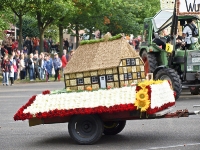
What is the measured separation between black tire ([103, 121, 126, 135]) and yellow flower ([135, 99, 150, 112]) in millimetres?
1570

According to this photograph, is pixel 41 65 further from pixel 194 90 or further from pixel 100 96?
pixel 100 96

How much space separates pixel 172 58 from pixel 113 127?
8839 mm

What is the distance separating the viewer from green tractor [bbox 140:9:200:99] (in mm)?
21703

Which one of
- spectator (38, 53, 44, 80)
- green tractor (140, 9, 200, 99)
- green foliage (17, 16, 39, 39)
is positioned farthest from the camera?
green foliage (17, 16, 39, 39)

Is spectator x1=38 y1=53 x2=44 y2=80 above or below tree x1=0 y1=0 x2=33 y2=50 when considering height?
below

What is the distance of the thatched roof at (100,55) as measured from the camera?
13180 millimetres

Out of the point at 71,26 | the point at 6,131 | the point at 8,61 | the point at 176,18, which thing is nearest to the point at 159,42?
the point at 176,18

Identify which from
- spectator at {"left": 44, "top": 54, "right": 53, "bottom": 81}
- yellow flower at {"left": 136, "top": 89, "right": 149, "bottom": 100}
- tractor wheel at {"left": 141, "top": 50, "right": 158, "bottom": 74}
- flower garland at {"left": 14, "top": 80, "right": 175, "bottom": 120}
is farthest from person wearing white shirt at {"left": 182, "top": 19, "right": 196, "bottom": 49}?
spectator at {"left": 44, "top": 54, "right": 53, "bottom": 81}

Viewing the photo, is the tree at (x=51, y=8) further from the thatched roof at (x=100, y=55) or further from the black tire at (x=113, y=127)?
the thatched roof at (x=100, y=55)

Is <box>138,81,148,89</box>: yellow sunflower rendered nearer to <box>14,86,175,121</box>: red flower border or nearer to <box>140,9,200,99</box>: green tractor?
<box>14,86,175,121</box>: red flower border

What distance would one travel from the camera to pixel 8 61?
3647 centimetres

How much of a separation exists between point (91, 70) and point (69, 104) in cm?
79

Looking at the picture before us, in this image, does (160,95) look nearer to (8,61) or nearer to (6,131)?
(6,131)

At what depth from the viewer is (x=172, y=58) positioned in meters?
22.5
